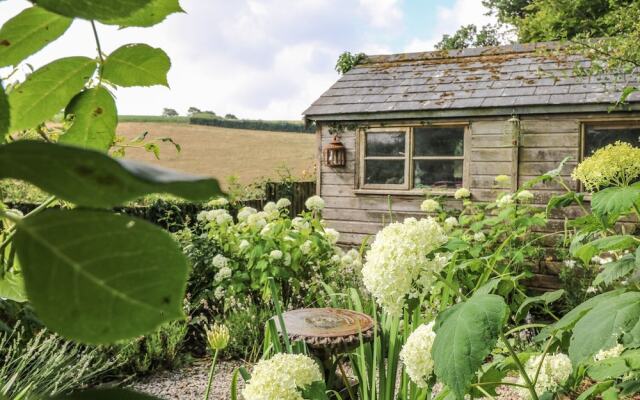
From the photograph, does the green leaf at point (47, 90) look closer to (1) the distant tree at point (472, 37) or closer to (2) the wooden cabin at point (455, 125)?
(2) the wooden cabin at point (455, 125)

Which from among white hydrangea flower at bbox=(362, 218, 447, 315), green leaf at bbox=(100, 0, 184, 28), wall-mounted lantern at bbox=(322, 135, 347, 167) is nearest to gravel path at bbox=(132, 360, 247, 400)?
white hydrangea flower at bbox=(362, 218, 447, 315)

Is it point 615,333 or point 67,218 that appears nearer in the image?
point 67,218

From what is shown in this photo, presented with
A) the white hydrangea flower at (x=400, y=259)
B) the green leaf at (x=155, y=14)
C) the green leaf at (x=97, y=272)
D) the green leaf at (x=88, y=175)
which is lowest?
the white hydrangea flower at (x=400, y=259)

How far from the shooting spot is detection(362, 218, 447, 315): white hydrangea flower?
4.88ft

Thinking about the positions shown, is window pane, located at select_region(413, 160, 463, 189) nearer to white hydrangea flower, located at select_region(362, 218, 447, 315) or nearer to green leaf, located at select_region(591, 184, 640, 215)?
green leaf, located at select_region(591, 184, 640, 215)

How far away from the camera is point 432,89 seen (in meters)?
7.66

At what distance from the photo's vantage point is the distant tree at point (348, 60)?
9266 millimetres

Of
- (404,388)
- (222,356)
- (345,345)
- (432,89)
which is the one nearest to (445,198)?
(432,89)

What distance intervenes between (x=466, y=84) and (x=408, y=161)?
4.29 ft

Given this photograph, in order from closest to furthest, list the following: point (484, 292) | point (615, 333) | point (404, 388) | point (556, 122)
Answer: point (615, 333), point (484, 292), point (404, 388), point (556, 122)

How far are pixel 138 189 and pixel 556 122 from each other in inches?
287

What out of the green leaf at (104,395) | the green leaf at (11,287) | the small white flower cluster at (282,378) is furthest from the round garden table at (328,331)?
the green leaf at (104,395)

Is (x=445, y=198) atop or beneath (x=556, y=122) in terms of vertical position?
beneath

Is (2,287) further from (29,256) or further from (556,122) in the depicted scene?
(556,122)
